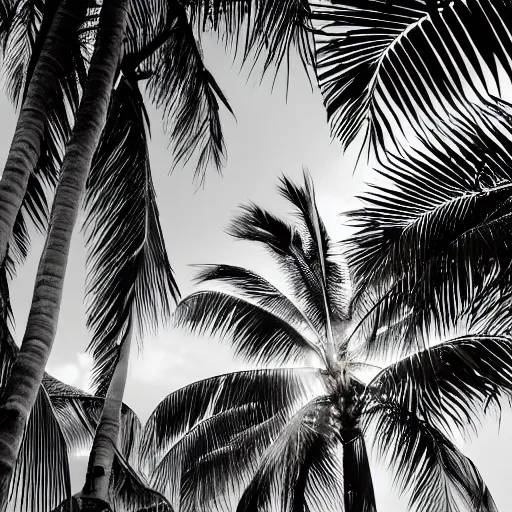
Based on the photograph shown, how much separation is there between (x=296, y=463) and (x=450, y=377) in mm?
2824

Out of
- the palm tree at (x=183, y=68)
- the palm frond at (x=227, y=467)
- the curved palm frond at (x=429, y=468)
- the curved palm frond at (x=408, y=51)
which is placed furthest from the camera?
the palm frond at (x=227, y=467)

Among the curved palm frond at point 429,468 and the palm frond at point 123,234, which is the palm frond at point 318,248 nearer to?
the curved palm frond at point 429,468

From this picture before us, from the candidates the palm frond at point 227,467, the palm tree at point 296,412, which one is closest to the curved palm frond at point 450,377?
the palm tree at point 296,412

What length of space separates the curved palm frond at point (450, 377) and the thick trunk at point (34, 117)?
317 centimetres

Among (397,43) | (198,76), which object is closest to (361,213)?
(397,43)

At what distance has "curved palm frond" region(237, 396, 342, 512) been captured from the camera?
731cm

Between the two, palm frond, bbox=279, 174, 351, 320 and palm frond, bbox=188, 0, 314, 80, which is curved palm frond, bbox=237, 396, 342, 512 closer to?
palm frond, bbox=279, 174, 351, 320

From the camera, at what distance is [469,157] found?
319cm

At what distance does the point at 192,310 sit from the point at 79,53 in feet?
19.2

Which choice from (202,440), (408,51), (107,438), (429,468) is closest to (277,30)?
(408,51)

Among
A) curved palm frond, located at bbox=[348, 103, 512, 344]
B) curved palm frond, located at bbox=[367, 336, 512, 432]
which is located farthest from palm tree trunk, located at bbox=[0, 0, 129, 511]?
curved palm frond, located at bbox=[367, 336, 512, 432]

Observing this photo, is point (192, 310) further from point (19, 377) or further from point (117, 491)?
point (19, 377)

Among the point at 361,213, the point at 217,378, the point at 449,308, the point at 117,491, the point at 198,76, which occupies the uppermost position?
the point at 198,76

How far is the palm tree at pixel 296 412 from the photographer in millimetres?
6656
